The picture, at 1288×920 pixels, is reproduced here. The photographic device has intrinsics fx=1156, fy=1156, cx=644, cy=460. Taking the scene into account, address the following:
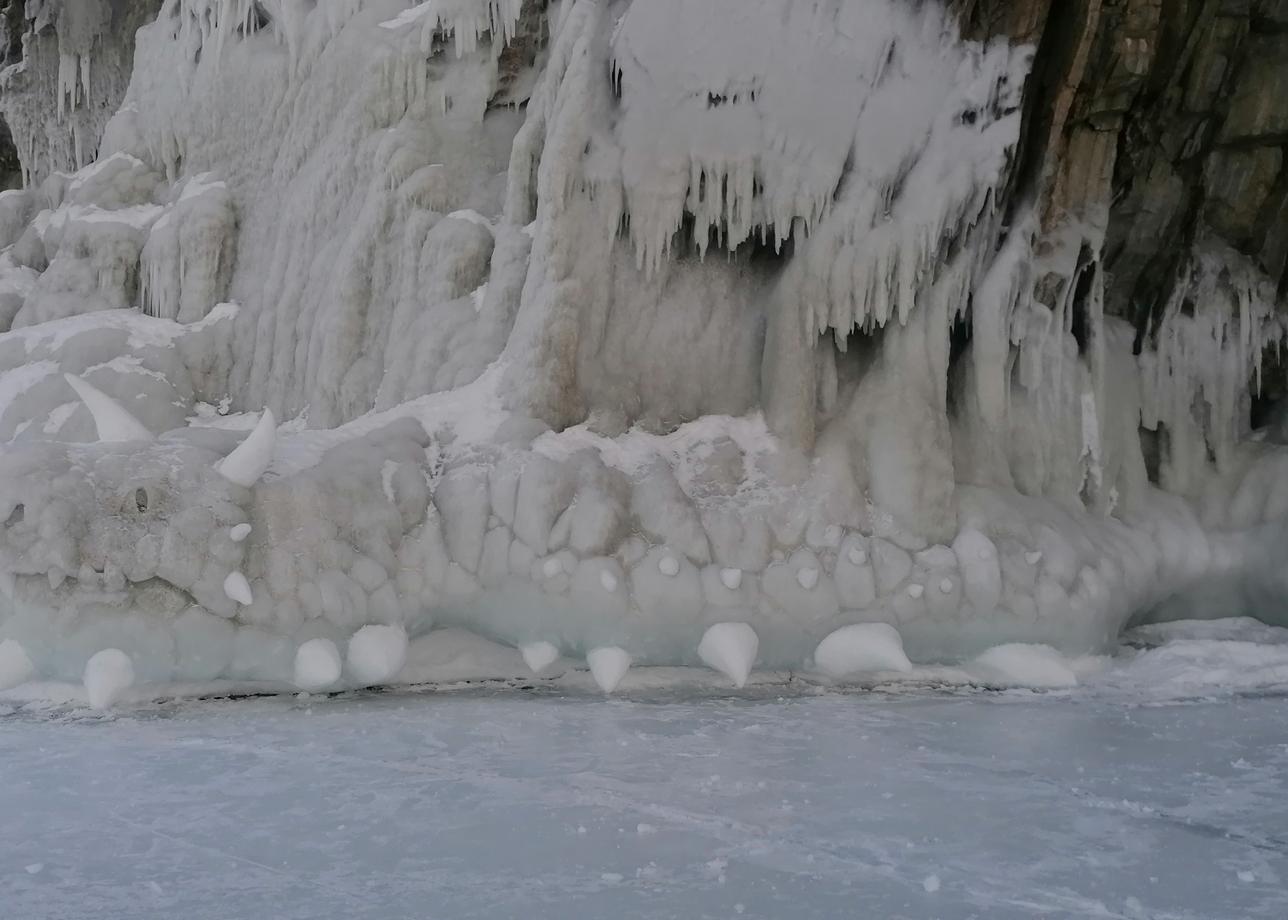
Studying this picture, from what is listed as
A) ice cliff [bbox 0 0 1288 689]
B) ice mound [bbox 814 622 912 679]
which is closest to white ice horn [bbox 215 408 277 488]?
ice cliff [bbox 0 0 1288 689]

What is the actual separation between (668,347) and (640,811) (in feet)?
13.1

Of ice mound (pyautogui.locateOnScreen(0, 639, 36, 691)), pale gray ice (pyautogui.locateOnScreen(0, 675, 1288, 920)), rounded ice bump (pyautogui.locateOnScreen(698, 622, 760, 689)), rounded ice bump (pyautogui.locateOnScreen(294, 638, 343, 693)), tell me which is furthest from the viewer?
rounded ice bump (pyautogui.locateOnScreen(698, 622, 760, 689))

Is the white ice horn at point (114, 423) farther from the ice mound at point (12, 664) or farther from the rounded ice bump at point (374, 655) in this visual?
the rounded ice bump at point (374, 655)

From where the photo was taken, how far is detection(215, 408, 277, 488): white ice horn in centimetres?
573

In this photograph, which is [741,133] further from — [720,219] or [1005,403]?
[1005,403]

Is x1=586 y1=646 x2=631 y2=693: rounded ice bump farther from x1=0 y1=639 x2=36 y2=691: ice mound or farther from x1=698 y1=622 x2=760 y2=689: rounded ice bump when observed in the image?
x1=0 y1=639 x2=36 y2=691: ice mound

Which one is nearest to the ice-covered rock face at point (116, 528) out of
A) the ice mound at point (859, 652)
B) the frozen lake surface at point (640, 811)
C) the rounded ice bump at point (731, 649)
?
the frozen lake surface at point (640, 811)

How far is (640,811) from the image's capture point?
3.65 meters

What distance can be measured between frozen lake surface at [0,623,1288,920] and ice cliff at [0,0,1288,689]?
2.48ft

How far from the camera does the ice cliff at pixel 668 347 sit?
19.2 feet

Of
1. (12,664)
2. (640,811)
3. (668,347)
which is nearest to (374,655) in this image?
(12,664)

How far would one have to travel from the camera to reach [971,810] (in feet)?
12.1

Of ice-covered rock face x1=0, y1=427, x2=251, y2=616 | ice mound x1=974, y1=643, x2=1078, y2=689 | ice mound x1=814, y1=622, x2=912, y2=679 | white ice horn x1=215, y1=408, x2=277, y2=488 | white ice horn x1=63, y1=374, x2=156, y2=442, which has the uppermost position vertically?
white ice horn x1=63, y1=374, x2=156, y2=442

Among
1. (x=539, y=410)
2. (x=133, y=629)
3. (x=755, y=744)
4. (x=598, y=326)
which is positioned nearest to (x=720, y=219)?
(x=598, y=326)
